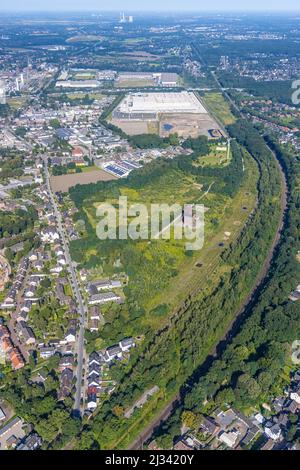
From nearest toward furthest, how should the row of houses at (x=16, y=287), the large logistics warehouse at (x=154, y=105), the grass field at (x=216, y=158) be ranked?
the row of houses at (x=16, y=287) → the grass field at (x=216, y=158) → the large logistics warehouse at (x=154, y=105)

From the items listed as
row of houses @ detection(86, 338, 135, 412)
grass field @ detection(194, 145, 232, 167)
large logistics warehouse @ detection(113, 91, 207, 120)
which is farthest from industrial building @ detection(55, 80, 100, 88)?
row of houses @ detection(86, 338, 135, 412)

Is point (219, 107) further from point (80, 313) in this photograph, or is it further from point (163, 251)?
point (80, 313)

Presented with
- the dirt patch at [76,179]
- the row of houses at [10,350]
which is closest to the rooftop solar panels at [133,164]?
the dirt patch at [76,179]

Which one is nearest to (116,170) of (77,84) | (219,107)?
(219,107)

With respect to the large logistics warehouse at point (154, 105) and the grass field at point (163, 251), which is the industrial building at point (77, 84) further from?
the grass field at point (163, 251)

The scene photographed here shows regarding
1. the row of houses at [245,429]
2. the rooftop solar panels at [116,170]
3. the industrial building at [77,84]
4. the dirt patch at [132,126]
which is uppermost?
the industrial building at [77,84]

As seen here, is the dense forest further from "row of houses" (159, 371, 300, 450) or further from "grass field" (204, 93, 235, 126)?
"grass field" (204, 93, 235, 126)

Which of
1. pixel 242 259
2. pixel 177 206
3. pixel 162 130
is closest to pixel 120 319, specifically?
pixel 242 259
